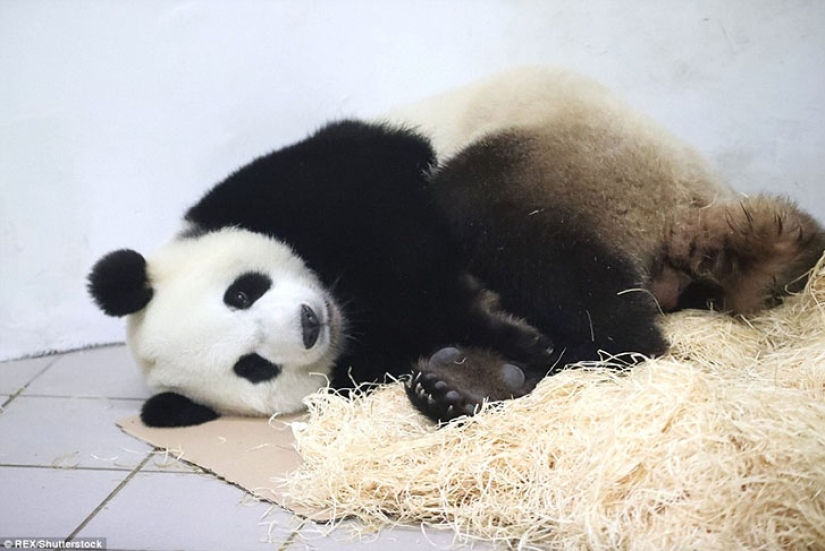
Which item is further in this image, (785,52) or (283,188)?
(785,52)

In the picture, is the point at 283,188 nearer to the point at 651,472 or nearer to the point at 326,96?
the point at 326,96

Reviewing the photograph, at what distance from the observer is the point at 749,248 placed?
102 inches

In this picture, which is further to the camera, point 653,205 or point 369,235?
point 369,235

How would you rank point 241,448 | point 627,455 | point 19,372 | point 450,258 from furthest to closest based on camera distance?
point 19,372, point 450,258, point 241,448, point 627,455

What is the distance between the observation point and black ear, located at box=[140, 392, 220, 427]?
9.74 ft

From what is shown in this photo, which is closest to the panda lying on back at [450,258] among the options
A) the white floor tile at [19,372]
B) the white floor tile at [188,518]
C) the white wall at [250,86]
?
the white floor tile at [188,518]

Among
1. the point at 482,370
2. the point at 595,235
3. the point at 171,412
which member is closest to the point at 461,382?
the point at 482,370

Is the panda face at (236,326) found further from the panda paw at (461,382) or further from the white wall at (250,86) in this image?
the white wall at (250,86)

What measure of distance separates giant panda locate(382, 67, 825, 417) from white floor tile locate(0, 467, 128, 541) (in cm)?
107

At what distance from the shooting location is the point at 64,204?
388 centimetres

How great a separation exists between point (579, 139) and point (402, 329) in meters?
0.97

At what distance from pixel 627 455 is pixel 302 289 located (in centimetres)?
136

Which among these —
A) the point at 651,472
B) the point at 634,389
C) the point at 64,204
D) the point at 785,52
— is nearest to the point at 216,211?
the point at 64,204

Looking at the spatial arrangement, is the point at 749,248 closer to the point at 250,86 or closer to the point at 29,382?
the point at 250,86
